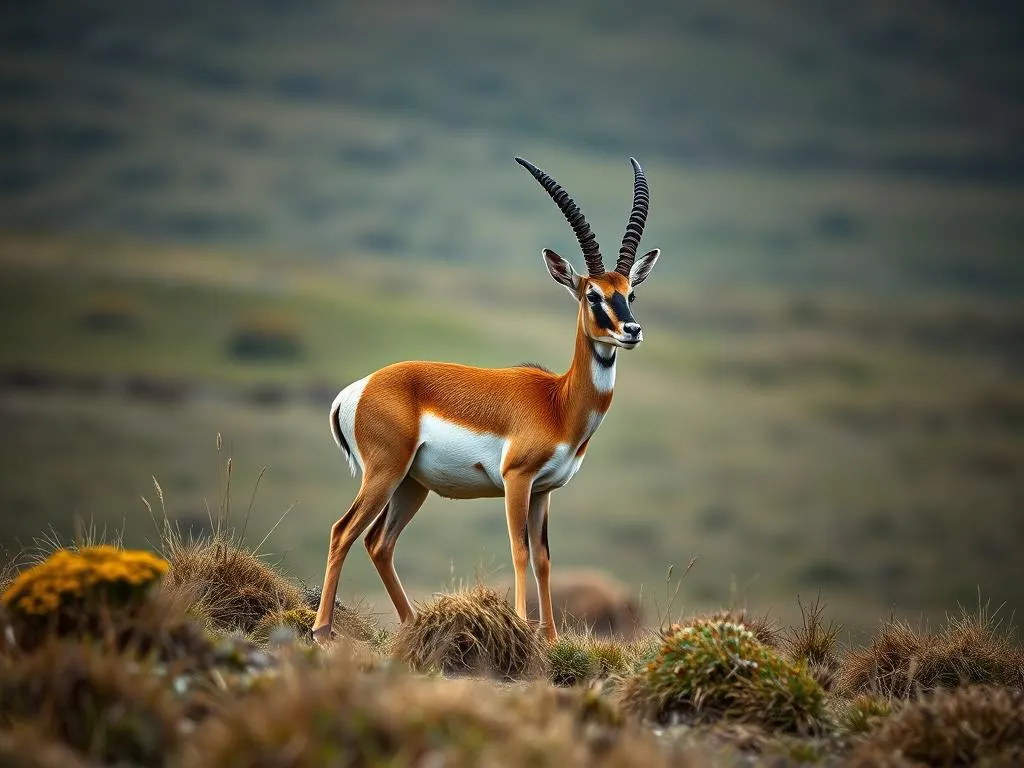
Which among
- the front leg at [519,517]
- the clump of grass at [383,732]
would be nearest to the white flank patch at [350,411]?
the front leg at [519,517]

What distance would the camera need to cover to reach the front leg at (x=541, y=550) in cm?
1575

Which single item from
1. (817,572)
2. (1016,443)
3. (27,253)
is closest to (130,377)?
(27,253)

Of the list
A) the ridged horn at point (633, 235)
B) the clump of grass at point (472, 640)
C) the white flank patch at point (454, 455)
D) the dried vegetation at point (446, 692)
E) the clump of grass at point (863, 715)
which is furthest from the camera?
the ridged horn at point (633, 235)

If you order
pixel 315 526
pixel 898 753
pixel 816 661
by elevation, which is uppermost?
pixel 898 753

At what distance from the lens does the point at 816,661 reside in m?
15.9

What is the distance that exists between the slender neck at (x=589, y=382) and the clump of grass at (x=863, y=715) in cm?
471

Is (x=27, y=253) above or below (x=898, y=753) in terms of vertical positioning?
below

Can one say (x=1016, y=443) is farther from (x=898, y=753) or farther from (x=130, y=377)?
(x=898, y=753)

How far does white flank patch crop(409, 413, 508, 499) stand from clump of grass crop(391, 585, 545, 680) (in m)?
1.88

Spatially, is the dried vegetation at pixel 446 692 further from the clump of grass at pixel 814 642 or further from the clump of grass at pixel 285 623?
the clump of grass at pixel 814 642

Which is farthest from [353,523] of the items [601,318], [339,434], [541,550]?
[601,318]

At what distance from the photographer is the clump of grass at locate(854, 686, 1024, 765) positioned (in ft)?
35.4

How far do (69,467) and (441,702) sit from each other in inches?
4272

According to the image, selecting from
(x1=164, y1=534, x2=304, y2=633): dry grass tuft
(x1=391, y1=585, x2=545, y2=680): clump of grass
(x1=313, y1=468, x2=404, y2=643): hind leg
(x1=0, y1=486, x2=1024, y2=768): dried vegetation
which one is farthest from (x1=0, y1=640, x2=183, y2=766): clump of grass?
(x1=164, y1=534, x2=304, y2=633): dry grass tuft
